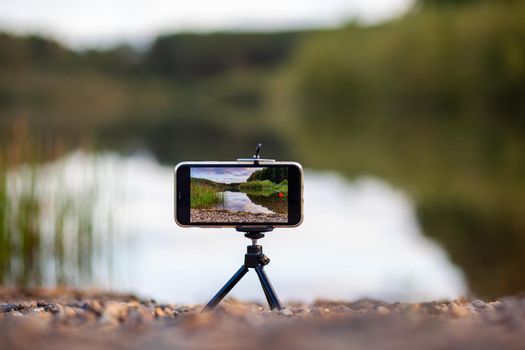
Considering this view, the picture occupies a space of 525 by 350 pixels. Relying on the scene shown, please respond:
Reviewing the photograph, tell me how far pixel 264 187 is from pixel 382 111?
3574cm

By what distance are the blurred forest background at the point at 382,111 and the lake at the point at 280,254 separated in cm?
35

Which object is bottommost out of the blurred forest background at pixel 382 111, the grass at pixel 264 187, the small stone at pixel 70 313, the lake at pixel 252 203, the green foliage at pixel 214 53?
the small stone at pixel 70 313

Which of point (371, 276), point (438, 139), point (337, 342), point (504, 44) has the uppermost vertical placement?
point (504, 44)

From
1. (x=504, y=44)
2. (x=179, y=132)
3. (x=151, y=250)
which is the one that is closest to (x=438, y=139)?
(x=504, y=44)

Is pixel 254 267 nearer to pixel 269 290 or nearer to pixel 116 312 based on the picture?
pixel 269 290

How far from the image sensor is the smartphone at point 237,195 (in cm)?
280

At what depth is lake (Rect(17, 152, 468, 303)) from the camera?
624cm

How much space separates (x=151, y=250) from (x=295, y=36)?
2813 inches

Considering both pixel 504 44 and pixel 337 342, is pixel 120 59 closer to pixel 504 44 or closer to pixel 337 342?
pixel 504 44

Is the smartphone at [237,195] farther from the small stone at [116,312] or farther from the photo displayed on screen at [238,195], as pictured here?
the small stone at [116,312]

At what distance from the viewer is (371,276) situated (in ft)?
22.5

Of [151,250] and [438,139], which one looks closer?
[151,250]

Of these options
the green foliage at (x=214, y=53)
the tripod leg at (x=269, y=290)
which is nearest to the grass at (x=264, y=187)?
the tripod leg at (x=269, y=290)

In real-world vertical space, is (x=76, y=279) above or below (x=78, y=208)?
below
